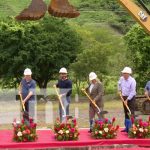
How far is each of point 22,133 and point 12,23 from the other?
24.5m

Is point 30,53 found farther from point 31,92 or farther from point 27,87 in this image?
point 31,92

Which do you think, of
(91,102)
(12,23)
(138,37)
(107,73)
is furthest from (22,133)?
(12,23)

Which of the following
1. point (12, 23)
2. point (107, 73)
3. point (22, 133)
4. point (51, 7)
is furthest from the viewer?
point (12, 23)

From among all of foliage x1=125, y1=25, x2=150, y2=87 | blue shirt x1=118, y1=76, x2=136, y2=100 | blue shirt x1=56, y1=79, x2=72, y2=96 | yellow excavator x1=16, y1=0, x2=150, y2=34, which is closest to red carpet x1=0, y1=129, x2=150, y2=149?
blue shirt x1=118, y1=76, x2=136, y2=100

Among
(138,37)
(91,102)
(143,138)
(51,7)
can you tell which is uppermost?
(138,37)

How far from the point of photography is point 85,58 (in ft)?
100

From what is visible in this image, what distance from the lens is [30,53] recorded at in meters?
33.5

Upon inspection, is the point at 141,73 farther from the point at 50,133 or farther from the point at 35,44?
the point at 50,133

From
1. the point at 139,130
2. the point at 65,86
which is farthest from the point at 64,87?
the point at 139,130

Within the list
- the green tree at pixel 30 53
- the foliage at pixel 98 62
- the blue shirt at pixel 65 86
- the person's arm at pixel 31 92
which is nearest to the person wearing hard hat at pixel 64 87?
the blue shirt at pixel 65 86

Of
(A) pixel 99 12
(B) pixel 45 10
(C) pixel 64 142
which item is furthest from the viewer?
(A) pixel 99 12

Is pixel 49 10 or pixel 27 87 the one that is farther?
pixel 27 87

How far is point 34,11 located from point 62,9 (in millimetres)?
468

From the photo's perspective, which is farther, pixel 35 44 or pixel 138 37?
pixel 35 44
